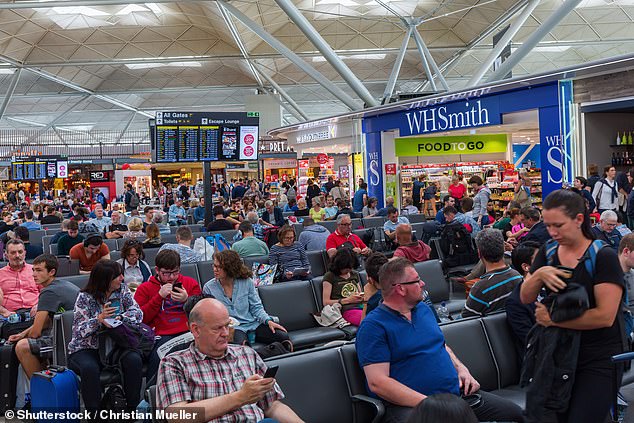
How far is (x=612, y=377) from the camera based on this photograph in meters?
2.85

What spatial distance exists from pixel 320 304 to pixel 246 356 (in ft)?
10.6

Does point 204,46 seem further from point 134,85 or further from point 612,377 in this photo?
point 612,377

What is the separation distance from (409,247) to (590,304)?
5.30 m

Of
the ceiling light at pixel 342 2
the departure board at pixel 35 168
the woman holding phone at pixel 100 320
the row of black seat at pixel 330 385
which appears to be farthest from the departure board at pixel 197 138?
the departure board at pixel 35 168

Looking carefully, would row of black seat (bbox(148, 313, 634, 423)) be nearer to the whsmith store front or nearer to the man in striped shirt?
the man in striped shirt

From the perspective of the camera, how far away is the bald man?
7961 millimetres

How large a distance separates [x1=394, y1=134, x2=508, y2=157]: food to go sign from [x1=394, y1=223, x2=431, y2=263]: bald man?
12976 mm

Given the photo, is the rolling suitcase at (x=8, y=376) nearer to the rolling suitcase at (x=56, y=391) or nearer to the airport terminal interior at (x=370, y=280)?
the airport terminal interior at (x=370, y=280)

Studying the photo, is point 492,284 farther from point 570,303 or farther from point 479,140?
point 479,140

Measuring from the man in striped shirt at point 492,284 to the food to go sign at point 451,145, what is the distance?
53.0ft

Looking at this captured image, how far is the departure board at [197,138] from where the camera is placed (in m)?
12.8

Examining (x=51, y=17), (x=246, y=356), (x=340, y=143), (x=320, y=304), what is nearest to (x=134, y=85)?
(x=51, y=17)

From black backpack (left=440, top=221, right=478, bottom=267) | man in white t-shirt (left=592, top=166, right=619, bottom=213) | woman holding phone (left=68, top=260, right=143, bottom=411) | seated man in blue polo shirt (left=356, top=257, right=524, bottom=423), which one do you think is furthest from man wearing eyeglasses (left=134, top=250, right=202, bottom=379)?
man in white t-shirt (left=592, top=166, right=619, bottom=213)

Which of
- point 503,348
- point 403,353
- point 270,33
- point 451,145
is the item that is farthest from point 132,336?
point 270,33
